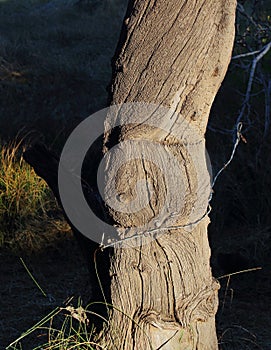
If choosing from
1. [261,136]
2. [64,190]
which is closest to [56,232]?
[261,136]

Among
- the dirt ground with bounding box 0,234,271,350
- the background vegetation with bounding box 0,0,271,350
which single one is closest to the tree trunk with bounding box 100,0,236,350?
the background vegetation with bounding box 0,0,271,350

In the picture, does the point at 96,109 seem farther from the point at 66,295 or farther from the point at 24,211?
the point at 66,295

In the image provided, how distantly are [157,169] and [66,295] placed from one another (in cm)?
267

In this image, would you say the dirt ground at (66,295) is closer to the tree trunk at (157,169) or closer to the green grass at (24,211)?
the green grass at (24,211)

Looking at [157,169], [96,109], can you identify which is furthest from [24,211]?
[157,169]

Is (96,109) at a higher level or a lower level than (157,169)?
lower

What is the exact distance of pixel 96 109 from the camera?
29.0 feet

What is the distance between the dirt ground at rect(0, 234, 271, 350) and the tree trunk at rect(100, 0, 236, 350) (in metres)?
1.12

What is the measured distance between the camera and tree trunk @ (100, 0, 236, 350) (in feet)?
9.50

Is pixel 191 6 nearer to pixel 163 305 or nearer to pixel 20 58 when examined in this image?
pixel 163 305

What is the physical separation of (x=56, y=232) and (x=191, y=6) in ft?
12.5

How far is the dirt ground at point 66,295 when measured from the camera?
4.54 metres

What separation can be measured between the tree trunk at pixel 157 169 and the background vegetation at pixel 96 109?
14.9 inches

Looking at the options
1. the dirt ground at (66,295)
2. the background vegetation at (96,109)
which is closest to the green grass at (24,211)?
the background vegetation at (96,109)
